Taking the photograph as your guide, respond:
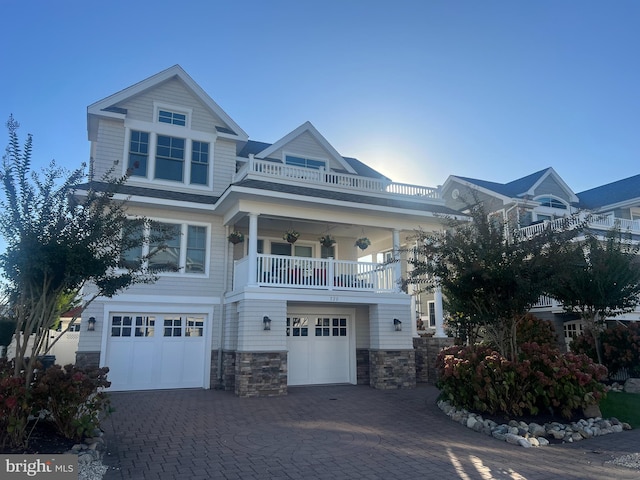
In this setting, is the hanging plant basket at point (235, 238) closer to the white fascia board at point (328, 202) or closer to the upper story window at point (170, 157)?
the white fascia board at point (328, 202)

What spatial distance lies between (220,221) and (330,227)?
12.6 ft

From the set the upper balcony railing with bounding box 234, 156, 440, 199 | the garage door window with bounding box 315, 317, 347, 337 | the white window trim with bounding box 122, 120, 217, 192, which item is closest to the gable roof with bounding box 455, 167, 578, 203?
the upper balcony railing with bounding box 234, 156, 440, 199

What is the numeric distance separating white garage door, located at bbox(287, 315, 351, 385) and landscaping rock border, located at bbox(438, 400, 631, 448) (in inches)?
259

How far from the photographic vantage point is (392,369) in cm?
1336

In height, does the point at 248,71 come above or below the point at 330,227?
above

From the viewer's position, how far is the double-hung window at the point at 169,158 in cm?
1438

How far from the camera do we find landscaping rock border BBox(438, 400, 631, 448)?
705 cm

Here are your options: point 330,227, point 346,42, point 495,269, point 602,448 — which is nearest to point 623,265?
point 495,269

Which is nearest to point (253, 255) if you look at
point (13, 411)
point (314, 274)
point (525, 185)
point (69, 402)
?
point (314, 274)

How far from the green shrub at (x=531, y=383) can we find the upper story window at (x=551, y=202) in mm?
19566

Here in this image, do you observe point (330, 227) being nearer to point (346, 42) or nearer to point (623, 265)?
point (346, 42)

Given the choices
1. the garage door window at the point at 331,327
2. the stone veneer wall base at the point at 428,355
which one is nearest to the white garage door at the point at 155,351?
the garage door window at the point at 331,327

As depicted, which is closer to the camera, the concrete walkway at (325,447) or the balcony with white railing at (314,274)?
the concrete walkway at (325,447)

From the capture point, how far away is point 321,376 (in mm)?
14133
